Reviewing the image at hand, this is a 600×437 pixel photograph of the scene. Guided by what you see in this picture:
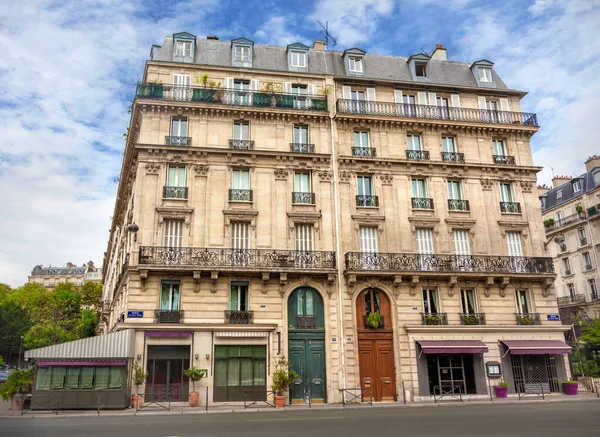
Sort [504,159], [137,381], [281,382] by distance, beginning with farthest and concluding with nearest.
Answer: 1. [504,159]
2. [281,382]
3. [137,381]

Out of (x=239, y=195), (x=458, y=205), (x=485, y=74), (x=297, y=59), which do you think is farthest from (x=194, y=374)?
(x=485, y=74)

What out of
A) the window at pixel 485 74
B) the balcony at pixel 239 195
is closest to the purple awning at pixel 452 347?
the balcony at pixel 239 195

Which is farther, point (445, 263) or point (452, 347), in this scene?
point (445, 263)

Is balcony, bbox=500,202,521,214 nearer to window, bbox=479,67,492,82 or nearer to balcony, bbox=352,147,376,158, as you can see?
balcony, bbox=352,147,376,158

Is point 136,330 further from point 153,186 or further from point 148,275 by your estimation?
point 153,186

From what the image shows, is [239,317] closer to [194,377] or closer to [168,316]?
[168,316]

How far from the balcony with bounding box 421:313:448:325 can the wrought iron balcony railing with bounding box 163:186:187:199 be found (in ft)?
45.8

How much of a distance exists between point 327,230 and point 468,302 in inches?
340

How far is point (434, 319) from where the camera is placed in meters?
25.6

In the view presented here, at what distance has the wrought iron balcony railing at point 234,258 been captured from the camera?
934 inches

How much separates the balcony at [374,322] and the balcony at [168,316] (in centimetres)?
923

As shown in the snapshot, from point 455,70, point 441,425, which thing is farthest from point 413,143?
point 441,425

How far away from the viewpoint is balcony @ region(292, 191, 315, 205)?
26.6m

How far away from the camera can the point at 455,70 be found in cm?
3231
